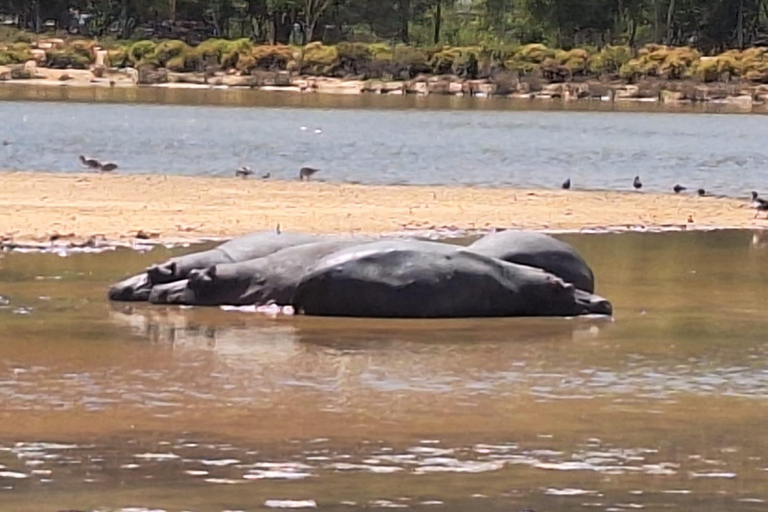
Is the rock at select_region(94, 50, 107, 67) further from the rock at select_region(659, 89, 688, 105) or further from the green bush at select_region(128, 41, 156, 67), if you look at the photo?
the rock at select_region(659, 89, 688, 105)

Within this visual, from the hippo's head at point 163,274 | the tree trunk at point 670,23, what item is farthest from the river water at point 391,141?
the tree trunk at point 670,23

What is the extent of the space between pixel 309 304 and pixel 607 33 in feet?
250

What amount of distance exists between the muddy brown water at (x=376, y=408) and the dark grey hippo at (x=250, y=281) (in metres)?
A: 0.22

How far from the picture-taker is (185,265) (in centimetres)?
1248

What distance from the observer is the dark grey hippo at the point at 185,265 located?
1240 cm

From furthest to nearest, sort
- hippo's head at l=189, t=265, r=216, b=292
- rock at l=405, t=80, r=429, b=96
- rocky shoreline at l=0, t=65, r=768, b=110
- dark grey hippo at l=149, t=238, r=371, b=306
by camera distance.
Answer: rock at l=405, t=80, r=429, b=96, rocky shoreline at l=0, t=65, r=768, b=110, hippo's head at l=189, t=265, r=216, b=292, dark grey hippo at l=149, t=238, r=371, b=306

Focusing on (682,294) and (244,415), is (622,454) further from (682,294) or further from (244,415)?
(682,294)

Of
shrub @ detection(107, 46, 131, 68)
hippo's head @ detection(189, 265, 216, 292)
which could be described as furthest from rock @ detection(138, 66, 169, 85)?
hippo's head @ detection(189, 265, 216, 292)

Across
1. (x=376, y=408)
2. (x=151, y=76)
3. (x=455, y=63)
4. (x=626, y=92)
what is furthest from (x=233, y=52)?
(x=376, y=408)

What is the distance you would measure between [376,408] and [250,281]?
3.36 metres

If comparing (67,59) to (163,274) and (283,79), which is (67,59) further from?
(163,274)

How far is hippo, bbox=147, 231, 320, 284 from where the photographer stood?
1244 cm

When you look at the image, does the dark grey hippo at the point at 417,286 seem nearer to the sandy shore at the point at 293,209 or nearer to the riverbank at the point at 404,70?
the sandy shore at the point at 293,209

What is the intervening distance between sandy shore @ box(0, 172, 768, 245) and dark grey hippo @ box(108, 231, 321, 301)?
312cm
